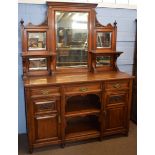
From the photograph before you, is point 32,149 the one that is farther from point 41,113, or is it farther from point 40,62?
point 40,62

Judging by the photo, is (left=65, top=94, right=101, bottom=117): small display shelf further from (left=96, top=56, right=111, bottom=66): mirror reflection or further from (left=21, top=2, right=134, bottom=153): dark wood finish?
(left=96, top=56, right=111, bottom=66): mirror reflection

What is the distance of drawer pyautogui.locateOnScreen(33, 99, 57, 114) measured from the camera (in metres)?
2.21

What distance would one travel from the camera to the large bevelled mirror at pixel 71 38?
8.34ft

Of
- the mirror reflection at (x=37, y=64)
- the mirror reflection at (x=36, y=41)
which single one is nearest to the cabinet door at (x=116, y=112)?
the mirror reflection at (x=37, y=64)

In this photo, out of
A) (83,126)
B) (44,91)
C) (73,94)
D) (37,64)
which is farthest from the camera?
(83,126)

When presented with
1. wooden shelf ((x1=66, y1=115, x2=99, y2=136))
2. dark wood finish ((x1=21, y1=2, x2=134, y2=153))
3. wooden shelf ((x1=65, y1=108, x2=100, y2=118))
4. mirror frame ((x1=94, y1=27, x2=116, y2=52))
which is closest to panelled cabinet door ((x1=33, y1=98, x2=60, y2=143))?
dark wood finish ((x1=21, y1=2, x2=134, y2=153))

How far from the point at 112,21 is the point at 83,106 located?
1.31m

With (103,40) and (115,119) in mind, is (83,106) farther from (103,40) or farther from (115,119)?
(103,40)

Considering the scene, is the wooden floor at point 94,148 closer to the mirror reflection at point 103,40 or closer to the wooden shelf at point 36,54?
the wooden shelf at point 36,54

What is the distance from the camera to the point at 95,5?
2.60 metres

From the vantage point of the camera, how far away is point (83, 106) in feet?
8.55

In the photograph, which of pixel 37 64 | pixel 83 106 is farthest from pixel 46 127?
pixel 37 64
